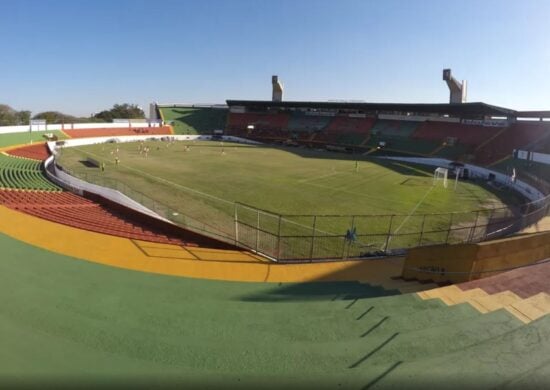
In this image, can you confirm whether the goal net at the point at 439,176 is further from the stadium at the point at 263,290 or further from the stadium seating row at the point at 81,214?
the stadium seating row at the point at 81,214

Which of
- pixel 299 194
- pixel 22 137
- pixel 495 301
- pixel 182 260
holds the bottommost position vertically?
pixel 299 194

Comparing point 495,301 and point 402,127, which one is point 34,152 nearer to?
point 495,301

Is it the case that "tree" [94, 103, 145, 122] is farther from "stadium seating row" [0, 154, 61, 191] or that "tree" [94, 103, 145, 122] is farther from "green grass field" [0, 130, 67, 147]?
"stadium seating row" [0, 154, 61, 191]

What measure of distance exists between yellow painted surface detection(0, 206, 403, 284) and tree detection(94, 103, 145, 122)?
12930 cm

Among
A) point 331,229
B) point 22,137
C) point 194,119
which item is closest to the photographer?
point 331,229

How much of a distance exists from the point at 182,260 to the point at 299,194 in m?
19.5

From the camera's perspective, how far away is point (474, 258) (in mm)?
10477

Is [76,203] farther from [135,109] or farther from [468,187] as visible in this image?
[135,109]

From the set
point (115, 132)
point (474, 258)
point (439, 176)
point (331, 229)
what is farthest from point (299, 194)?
point (115, 132)

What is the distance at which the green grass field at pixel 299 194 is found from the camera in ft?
72.2

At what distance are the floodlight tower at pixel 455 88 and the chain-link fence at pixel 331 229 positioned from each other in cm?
4827

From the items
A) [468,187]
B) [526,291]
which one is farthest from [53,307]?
[468,187]

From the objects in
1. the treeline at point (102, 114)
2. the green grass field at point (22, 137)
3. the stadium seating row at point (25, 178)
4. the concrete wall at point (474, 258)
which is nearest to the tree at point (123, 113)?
the treeline at point (102, 114)

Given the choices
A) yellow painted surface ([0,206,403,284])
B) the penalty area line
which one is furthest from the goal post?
yellow painted surface ([0,206,403,284])
